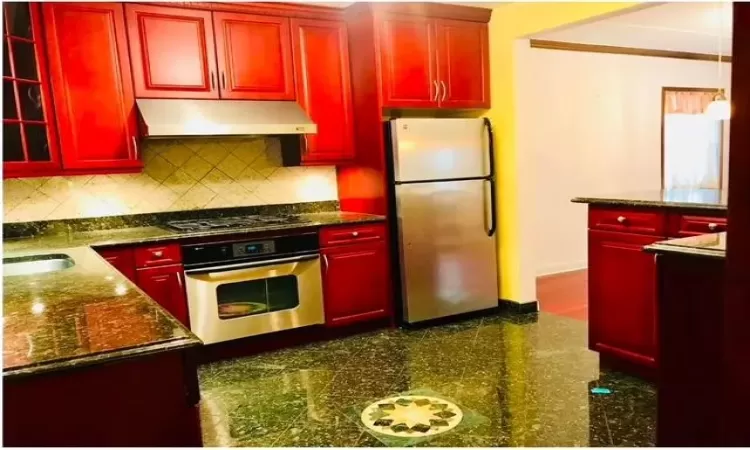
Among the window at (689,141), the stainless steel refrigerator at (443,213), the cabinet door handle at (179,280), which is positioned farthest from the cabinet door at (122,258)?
the window at (689,141)

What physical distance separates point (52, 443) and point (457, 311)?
3245 mm

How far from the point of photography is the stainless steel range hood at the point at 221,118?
128 inches

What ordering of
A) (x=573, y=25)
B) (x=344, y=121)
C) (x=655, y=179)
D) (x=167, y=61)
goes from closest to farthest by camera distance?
(x=167, y=61) → (x=573, y=25) → (x=344, y=121) → (x=655, y=179)

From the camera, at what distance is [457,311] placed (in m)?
4.07

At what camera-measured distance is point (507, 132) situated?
13.6ft

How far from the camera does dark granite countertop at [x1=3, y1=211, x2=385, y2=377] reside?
110 cm

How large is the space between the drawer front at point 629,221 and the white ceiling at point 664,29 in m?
1.57

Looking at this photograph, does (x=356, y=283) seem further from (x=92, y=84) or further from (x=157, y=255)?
(x=92, y=84)

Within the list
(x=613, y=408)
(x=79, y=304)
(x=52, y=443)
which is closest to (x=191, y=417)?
(x=52, y=443)

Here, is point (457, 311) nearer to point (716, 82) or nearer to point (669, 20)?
point (669, 20)

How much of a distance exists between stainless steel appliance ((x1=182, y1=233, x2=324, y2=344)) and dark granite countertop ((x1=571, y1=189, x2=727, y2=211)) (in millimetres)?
1734

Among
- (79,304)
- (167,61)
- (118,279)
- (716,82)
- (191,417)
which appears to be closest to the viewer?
(191,417)

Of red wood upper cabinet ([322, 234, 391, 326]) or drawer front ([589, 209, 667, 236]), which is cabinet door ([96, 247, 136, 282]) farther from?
drawer front ([589, 209, 667, 236])

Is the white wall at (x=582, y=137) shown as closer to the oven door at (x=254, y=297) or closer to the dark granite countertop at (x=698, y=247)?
the oven door at (x=254, y=297)
